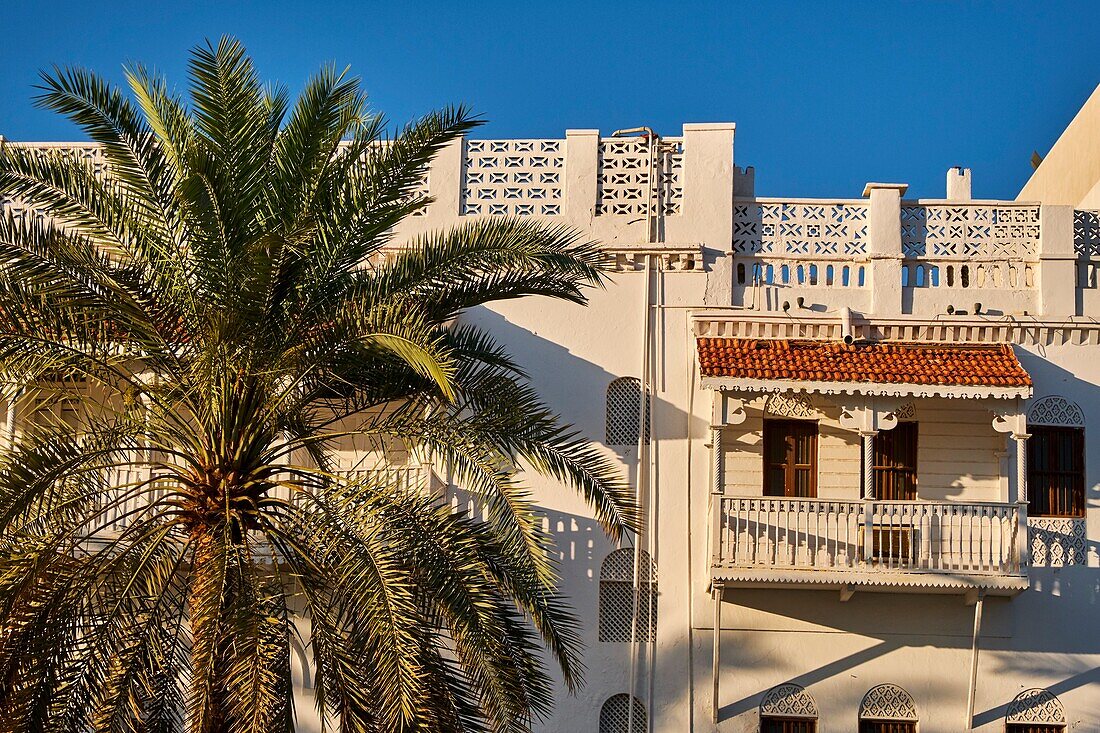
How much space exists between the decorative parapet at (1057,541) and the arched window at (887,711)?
2308 mm

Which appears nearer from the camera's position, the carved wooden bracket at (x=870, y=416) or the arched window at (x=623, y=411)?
the carved wooden bracket at (x=870, y=416)

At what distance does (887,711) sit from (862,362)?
426 cm

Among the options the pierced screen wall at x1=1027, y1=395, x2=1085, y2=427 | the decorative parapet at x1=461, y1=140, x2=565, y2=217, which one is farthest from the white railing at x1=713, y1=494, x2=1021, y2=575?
the decorative parapet at x1=461, y1=140, x2=565, y2=217

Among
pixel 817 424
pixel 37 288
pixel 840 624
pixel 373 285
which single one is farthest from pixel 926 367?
pixel 37 288

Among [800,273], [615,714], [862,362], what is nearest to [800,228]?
[800,273]

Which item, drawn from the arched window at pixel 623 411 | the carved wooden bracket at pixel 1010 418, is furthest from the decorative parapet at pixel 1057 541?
the arched window at pixel 623 411

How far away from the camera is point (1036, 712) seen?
18844 millimetres

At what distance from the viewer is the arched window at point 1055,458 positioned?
63.8 ft

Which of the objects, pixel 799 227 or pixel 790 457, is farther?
pixel 799 227

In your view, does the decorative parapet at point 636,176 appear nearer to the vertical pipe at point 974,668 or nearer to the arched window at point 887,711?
the vertical pipe at point 974,668

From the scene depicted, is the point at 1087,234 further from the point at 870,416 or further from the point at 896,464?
the point at 870,416

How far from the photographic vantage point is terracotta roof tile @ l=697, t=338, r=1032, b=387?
61.1ft

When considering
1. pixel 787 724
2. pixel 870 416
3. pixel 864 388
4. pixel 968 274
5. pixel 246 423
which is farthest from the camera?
pixel 968 274

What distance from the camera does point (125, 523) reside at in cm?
1939
